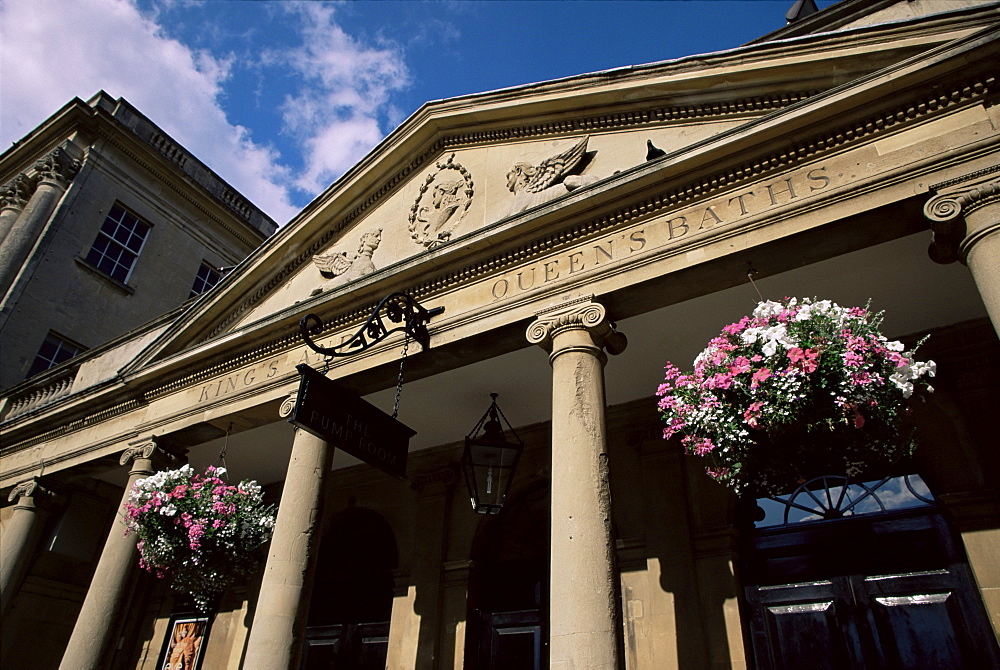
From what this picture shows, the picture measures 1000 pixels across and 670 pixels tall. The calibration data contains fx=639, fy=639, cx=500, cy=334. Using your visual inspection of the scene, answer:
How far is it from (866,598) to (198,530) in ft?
21.8

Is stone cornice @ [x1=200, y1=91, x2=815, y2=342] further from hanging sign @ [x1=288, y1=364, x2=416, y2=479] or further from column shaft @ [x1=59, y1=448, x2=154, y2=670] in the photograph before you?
hanging sign @ [x1=288, y1=364, x2=416, y2=479]

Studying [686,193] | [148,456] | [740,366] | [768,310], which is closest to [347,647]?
[148,456]

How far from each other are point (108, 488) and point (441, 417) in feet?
23.3

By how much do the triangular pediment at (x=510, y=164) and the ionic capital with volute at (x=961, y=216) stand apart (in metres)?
1.19

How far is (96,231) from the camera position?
16391 millimetres

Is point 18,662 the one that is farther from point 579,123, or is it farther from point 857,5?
point 857,5

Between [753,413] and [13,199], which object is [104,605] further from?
[13,199]

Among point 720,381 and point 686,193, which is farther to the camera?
point 686,193

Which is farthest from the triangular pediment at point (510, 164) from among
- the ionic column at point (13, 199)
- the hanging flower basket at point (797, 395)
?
the ionic column at point (13, 199)

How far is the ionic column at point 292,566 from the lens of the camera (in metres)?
5.73

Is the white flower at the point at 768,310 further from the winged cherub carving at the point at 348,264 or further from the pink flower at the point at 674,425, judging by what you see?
the winged cherub carving at the point at 348,264

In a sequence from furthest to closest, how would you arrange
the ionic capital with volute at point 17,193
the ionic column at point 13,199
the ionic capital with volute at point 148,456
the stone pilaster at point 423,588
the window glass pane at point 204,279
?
the window glass pane at point 204,279
the ionic capital with volute at point 17,193
the ionic column at point 13,199
the ionic capital with volute at point 148,456
the stone pilaster at point 423,588

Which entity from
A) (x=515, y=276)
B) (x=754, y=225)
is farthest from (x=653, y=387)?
(x=754, y=225)

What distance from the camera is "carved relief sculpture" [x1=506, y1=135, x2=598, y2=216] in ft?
22.4
